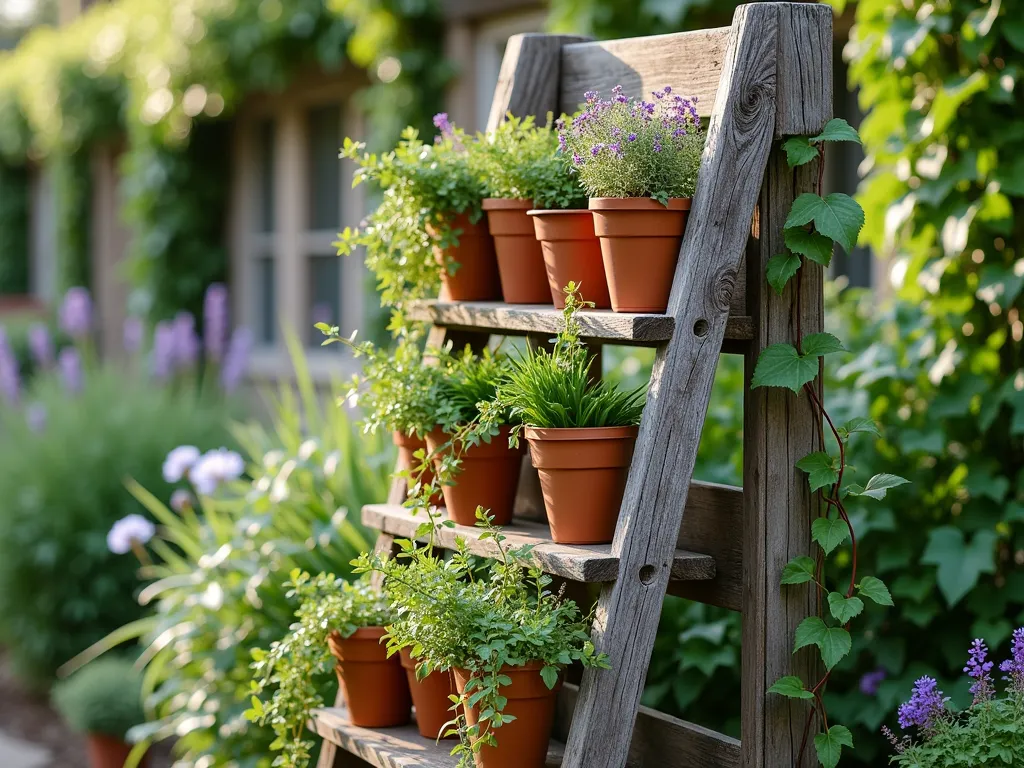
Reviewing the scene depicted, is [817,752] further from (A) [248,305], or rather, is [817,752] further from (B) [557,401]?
(A) [248,305]

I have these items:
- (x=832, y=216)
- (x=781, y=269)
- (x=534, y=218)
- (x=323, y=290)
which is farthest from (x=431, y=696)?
(x=323, y=290)

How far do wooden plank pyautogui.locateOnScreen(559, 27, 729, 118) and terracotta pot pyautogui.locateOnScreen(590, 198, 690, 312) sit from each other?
265 millimetres

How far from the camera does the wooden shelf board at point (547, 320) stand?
6.29 ft

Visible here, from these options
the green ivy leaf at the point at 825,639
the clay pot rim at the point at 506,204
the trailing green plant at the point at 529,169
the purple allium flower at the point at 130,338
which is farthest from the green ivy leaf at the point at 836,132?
the purple allium flower at the point at 130,338

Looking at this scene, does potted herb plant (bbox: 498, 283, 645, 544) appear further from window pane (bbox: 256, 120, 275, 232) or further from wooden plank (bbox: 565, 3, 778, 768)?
window pane (bbox: 256, 120, 275, 232)

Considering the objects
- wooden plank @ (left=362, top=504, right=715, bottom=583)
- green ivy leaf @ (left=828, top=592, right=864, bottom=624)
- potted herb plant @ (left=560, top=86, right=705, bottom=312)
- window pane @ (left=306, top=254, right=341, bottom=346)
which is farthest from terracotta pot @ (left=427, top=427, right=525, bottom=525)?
window pane @ (left=306, top=254, right=341, bottom=346)

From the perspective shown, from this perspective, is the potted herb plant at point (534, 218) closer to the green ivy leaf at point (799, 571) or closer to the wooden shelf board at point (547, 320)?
the wooden shelf board at point (547, 320)

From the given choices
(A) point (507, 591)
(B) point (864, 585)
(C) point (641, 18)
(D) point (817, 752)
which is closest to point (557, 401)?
(A) point (507, 591)

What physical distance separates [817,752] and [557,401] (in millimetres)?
728

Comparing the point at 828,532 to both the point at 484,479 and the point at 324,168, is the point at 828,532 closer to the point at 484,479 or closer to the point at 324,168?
the point at 484,479

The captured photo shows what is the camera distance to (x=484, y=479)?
2254 mm

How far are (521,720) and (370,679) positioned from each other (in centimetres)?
45

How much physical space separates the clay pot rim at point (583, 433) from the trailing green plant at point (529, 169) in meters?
0.44

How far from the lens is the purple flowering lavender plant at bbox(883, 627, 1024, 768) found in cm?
194
